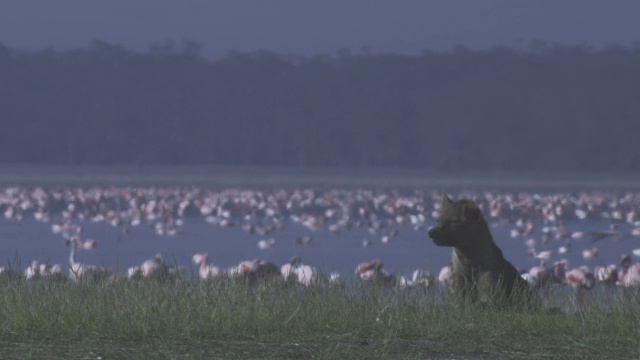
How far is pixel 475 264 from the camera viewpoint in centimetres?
943

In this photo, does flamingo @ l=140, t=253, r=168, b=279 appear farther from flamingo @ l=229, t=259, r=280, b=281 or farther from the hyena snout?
the hyena snout

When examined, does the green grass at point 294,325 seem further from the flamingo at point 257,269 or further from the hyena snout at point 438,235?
the flamingo at point 257,269

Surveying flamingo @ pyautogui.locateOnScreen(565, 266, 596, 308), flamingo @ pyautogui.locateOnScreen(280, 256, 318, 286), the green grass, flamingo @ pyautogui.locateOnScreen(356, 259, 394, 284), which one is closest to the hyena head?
the green grass

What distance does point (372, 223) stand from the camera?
944 inches

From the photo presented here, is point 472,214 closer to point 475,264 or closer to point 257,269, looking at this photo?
point 475,264

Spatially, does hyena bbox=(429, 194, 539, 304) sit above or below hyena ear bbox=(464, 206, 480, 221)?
below

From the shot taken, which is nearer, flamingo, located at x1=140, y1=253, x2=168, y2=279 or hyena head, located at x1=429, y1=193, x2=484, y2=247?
hyena head, located at x1=429, y1=193, x2=484, y2=247

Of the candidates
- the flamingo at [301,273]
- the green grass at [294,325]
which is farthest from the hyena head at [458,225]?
the flamingo at [301,273]

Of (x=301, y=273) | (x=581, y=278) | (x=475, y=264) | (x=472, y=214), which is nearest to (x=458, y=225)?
(x=472, y=214)

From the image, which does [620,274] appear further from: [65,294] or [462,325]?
[65,294]

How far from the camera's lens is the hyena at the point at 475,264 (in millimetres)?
9336

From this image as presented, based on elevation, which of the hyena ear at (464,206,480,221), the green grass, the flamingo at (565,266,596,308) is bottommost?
the green grass

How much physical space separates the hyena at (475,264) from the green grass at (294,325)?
0.60 feet

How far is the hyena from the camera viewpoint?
9.34 m
